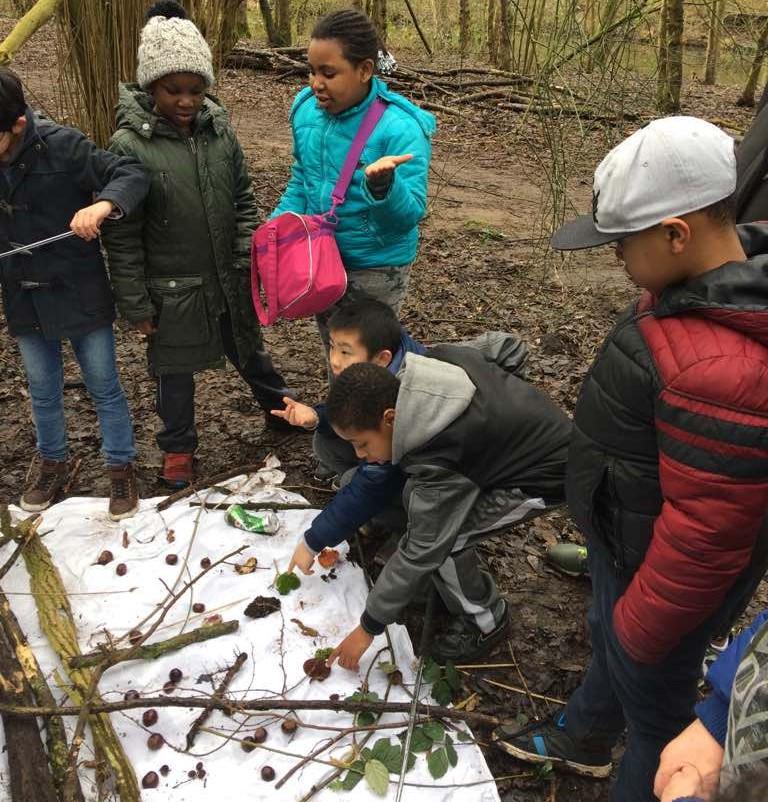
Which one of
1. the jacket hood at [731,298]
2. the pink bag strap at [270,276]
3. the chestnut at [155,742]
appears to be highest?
the jacket hood at [731,298]

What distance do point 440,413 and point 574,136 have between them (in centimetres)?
702

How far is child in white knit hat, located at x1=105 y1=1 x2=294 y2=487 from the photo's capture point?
260 centimetres

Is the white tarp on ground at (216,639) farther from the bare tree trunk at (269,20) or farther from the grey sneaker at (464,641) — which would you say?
the bare tree trunk at (269,20)

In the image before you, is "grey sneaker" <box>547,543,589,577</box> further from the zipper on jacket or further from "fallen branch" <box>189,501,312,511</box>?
the zipper on jacket

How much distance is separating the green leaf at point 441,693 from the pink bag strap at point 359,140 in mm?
1895

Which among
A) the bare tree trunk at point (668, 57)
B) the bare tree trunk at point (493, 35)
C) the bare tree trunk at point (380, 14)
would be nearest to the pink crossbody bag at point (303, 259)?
the bare tree trunk at point (668, 57)

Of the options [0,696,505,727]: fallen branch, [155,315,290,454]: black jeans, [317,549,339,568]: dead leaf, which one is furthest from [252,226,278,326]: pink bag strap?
[0,696,505,727]: fallen branch

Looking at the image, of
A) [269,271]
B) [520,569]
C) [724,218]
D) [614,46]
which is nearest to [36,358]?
[269,271]

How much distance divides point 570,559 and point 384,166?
1717 millimetres

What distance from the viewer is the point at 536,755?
2098 millimetres

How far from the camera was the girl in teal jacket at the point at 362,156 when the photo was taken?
258 cm

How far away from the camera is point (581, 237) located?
1454 millimetres

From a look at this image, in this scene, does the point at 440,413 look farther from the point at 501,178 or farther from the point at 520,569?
the point at 501,178

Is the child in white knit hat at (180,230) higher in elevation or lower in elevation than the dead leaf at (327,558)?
higher
